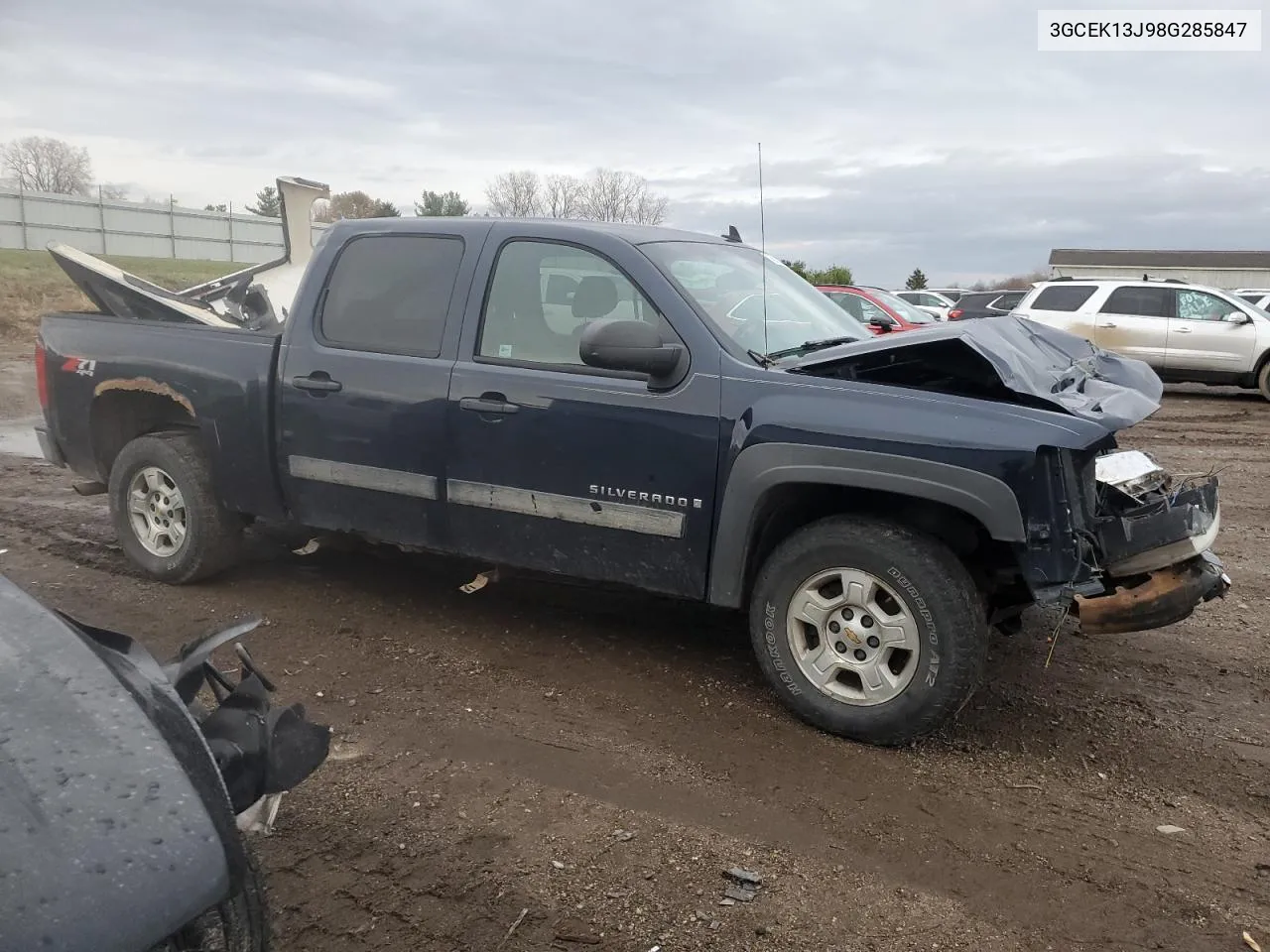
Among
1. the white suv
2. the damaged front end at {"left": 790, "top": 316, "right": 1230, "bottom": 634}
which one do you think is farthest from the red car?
the damaged front end at {"left": 790, "top": 316, "right": 1230, "bottom": 634}

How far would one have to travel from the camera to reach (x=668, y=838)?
10.4ft

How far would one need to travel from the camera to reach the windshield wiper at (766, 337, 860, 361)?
4173 millimetres

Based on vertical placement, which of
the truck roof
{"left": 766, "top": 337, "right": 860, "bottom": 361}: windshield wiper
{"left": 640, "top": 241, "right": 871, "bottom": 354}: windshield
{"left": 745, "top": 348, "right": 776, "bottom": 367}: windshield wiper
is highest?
the truck roof

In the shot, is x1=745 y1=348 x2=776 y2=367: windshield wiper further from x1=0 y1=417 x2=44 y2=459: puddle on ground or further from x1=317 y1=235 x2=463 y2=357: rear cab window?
x1=0 y1=417 x2=44 y2=459: puddle on ground

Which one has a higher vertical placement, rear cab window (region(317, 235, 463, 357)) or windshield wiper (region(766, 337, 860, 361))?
rear cab window (region(317, 235, 463, 357))

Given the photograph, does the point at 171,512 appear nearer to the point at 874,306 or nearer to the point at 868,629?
the point at 868,629

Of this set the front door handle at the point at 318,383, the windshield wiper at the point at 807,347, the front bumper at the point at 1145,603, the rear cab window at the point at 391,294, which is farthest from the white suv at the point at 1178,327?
the front door handle at the point at 318,383

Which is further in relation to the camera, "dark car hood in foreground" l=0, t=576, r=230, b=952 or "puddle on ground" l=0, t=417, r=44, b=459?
"puddle on ground" l=0, t=417, r=44, b=459

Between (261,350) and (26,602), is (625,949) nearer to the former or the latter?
(26,602)

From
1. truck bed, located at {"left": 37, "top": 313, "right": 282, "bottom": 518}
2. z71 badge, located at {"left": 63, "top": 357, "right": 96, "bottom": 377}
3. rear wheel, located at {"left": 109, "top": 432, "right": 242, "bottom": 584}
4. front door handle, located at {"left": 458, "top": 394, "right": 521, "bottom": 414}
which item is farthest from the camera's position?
z71 badge, located at {"left": 63, "top": 357, "right": 96, "bottom": 377}

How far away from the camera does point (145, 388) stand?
5.29 metres

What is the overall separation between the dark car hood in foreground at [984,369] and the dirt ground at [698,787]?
1.28 metres

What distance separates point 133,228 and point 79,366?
28.8 m

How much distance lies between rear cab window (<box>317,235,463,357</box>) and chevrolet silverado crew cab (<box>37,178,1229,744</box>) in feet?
0.04
